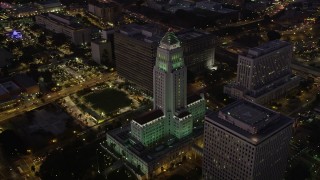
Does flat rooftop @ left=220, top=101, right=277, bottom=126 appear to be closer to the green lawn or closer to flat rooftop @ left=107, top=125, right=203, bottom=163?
flat rooftop @ left=107, top=125, right=203, bottom=163

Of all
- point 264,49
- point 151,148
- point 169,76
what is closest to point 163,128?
point 151,148

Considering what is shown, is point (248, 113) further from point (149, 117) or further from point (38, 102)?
point (38, 102)

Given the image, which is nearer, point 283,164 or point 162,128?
point 283,164

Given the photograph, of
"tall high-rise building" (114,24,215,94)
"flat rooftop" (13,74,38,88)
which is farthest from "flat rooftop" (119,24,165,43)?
"flat rooftop" (13,74,38,88)

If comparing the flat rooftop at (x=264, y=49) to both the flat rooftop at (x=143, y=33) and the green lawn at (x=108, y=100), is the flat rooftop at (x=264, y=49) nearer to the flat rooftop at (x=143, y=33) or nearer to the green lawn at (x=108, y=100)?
the flat rooftop at (x=143, y=33)

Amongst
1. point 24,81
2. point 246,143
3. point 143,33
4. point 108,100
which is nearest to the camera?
point 246,143

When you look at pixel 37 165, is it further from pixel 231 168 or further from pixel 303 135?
pixel 303 135

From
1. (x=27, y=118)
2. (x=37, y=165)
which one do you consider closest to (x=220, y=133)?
(x=37, y=165)
